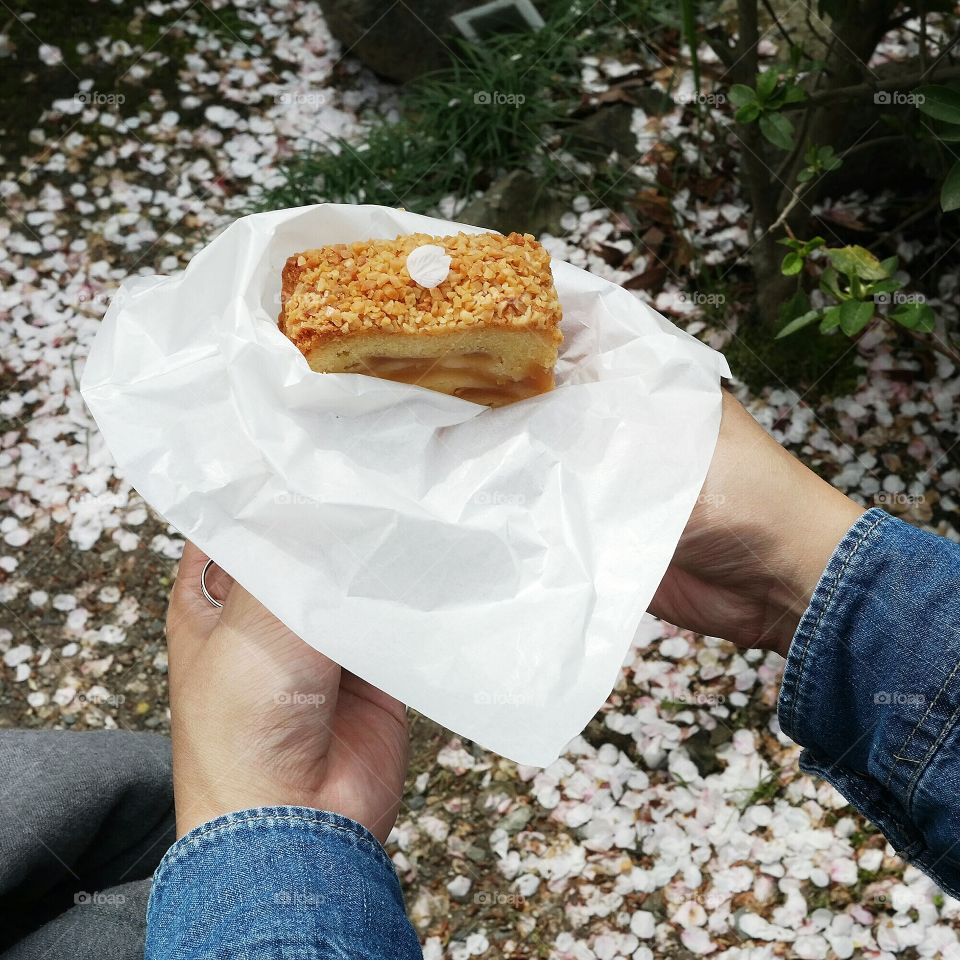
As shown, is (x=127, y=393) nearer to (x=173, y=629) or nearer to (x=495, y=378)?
(x=173, y=629)

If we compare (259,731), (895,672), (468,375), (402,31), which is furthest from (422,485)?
(402,31)

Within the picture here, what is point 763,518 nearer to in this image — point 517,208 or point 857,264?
point 857,264

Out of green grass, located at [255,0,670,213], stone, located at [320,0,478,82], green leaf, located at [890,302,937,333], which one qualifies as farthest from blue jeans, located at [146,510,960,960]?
stone, located at [320,0,478,82]

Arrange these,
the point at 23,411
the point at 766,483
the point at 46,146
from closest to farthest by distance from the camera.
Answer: the point at 766,483 → the point at 23,411 → the point at 46,146

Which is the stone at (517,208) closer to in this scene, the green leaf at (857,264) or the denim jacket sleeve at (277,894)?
the green leaf at (857,264)

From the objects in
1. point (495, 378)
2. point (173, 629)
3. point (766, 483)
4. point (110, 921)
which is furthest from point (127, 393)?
point (766, 483)

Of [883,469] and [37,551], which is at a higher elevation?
[883,469]

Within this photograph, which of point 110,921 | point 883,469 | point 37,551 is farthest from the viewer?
point 37,551
